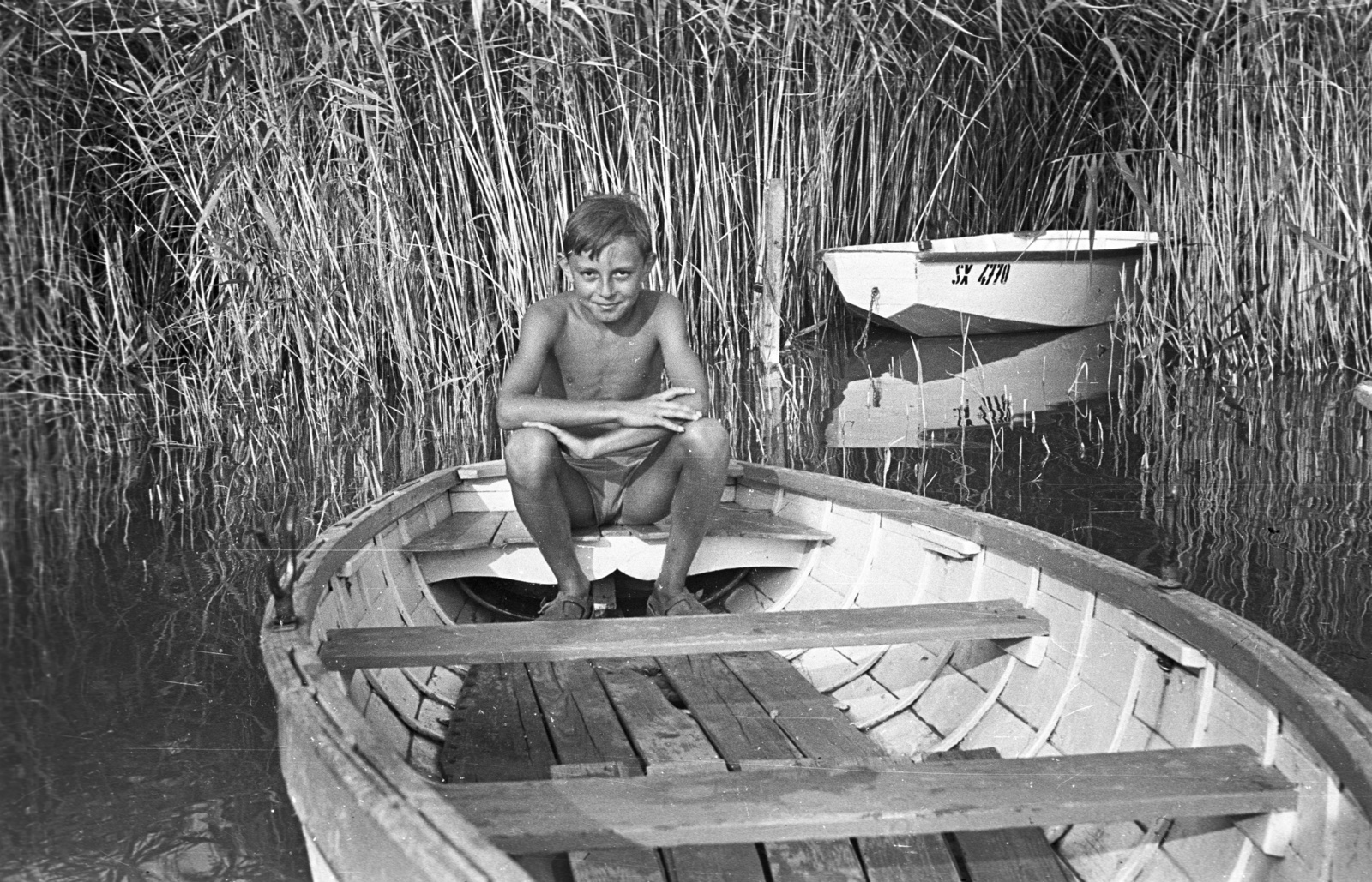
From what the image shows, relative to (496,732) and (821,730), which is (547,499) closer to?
(496,732)

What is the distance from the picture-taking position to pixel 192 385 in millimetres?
5801

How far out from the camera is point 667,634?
2459 mm

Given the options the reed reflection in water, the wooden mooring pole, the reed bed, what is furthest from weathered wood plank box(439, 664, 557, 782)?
the wooden mooring pole

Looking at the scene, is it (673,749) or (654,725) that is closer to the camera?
(673,749)

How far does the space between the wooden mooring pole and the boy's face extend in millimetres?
2646

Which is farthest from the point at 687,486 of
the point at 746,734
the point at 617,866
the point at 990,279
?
the point at 990,279

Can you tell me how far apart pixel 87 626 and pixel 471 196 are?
3.34 m

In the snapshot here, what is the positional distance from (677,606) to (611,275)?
792 mm

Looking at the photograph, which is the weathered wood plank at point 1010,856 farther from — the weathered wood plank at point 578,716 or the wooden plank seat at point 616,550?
the wooden plank seat at point 616,550

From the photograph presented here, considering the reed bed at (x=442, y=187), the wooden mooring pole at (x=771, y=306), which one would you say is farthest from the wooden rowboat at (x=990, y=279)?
the wooden mooring pole at (x=771, y=306)

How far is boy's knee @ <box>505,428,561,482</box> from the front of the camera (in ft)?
10.1

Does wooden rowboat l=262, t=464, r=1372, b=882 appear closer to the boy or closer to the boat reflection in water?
the boy

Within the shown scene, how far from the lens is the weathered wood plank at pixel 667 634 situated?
2395 millimetres

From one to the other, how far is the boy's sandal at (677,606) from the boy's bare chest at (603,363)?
554 millimetres
